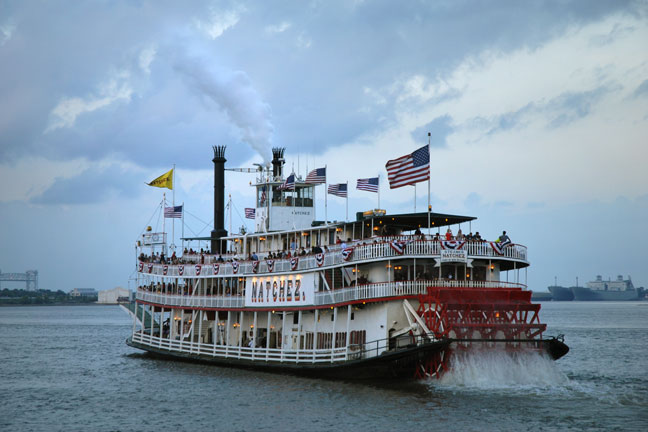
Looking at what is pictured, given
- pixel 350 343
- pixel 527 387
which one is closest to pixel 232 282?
pixel 350 343

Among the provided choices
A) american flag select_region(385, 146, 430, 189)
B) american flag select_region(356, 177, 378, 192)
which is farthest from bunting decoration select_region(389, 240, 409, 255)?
american flag select_region(356, 177, 378, 192)

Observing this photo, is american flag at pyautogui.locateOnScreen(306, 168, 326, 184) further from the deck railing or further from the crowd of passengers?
the deck railing

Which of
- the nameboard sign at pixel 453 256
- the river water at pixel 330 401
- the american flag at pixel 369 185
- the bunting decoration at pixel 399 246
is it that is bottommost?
the river water at pixel 330 401

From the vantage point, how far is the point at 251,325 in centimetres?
3925

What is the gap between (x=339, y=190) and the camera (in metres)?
38.2

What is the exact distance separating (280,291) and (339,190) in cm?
604

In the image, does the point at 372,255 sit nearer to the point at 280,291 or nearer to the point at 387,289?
the point at 387,289

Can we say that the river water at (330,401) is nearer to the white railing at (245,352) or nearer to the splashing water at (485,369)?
the splashing water at (485,369)

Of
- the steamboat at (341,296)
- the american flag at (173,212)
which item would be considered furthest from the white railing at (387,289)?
the american flag at (173,212)

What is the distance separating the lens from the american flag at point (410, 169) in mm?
31594

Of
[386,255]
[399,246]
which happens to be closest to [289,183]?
[386,255]

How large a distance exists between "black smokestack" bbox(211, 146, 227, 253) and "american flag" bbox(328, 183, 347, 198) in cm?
971

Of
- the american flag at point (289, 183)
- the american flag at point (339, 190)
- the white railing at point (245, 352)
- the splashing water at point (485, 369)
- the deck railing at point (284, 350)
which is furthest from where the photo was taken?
the american flag at point (289, 183)

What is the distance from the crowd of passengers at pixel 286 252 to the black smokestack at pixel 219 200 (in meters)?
1.15
